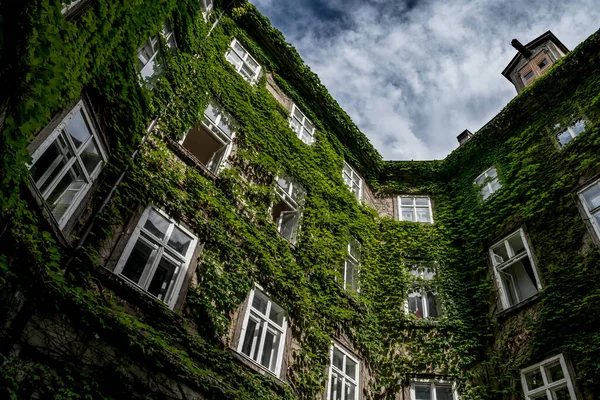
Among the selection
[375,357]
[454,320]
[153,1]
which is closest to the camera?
[153,1]

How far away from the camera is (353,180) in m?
17.7

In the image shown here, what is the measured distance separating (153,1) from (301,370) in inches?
328

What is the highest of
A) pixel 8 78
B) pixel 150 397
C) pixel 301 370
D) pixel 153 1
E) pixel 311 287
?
pixel 153 1

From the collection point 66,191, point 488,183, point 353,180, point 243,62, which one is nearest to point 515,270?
point 488,183

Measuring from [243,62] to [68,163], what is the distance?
9.57m

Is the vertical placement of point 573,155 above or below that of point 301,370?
above

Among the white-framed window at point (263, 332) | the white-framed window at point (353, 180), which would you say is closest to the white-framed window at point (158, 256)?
the white-framed window at point (263, 332)

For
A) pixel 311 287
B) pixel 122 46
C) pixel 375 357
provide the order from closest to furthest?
pixel 122 46 < pixel 311 287 < pixel 375 357

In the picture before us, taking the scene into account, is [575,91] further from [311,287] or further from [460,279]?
[311,287]

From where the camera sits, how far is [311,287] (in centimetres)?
1134

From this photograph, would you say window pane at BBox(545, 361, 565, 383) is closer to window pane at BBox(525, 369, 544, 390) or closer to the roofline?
window pane at BBox(525, 369, 544, 390)

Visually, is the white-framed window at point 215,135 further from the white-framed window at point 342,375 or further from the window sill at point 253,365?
the white-framed window at point 342,375

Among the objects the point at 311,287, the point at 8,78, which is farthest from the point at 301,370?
the point at 8,78

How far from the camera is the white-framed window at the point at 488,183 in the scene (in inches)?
606
